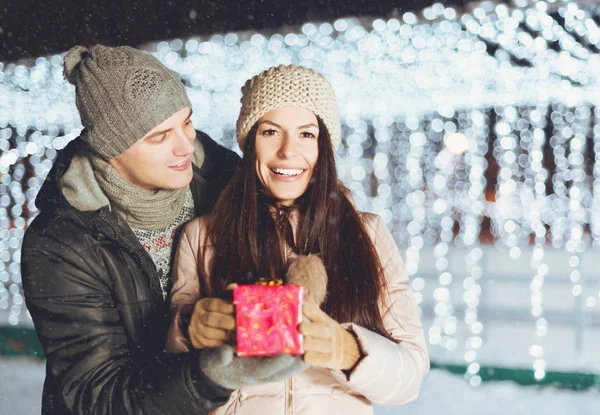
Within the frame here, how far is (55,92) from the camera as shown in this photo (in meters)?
5.38

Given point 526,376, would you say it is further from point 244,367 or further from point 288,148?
point 244,367

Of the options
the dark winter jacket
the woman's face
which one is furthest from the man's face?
the woman's face

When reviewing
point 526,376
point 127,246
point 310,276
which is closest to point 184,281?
point 127,246

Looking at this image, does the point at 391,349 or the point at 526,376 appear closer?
the point at 391,349

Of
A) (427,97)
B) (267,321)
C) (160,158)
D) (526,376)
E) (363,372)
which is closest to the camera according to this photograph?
(267,321)

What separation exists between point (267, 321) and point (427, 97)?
597 cm

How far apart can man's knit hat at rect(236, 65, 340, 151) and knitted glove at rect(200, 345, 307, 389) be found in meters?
0.63

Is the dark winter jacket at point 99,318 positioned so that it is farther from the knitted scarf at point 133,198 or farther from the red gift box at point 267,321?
the red gift box at point 267,321

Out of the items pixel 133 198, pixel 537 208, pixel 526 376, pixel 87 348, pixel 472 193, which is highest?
pixel 133 198

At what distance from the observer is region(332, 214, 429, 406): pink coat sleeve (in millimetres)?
1309

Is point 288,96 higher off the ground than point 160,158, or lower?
higher

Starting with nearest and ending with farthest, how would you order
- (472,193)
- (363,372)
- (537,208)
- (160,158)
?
(363,372) < (160,158) < (472,193) < (537,208)

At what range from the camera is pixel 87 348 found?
148 cm

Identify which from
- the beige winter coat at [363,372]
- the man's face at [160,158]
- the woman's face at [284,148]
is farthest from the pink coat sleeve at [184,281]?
the woman's face at [284,148]
